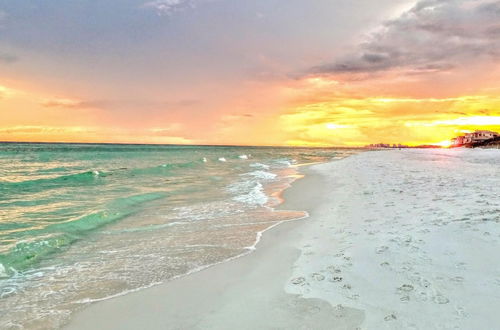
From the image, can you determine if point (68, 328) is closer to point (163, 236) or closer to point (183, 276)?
point (183, 276)

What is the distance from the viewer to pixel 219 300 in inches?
201

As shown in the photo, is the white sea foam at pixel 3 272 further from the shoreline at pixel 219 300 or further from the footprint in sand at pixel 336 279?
the footprint in sand at pixel 336 279

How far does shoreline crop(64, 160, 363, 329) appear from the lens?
436 cm

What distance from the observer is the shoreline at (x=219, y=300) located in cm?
436

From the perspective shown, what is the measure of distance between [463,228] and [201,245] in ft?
19.5

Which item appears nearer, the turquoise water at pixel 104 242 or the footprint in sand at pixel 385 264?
the footprint in sand at pixel 385 264

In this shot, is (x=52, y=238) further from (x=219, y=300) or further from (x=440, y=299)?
(x=440, y=299)

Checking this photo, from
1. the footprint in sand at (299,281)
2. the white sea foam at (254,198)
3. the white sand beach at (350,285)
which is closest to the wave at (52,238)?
the white sand beach at (350,285)

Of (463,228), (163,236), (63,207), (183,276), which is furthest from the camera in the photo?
(63,207)

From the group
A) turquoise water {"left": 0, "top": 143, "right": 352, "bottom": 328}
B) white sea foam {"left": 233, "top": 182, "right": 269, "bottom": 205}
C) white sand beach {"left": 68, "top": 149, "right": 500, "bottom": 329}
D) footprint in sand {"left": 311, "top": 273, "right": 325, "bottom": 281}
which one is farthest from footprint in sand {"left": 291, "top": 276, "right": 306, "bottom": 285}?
white sea foam {"left": 233, "top": 182, "right": 269, "bottom": 205}

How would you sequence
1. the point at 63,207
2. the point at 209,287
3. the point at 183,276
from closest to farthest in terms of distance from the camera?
1. the point at 209,287
2. the point at 183,276
3. the point at 63,207

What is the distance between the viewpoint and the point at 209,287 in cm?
570

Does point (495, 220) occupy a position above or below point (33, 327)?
above

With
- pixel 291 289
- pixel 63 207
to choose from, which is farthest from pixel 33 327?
pixel 63 207
